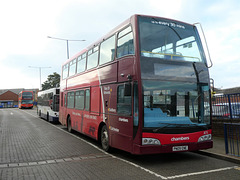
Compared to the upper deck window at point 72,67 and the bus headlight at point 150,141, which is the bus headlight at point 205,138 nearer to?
the bus headlight at point 150,141

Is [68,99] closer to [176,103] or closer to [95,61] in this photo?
[95,61]

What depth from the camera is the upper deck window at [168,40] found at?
20.6ft

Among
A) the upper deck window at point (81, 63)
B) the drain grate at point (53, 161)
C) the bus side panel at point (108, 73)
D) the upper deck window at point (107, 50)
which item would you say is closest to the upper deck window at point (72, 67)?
the upper deck window at point (81, 63)

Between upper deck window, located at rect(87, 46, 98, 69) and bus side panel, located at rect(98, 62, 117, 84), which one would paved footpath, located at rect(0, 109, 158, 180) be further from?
upper deck window, located at rect(87, 46, 98, 69)

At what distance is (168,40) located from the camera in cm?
668

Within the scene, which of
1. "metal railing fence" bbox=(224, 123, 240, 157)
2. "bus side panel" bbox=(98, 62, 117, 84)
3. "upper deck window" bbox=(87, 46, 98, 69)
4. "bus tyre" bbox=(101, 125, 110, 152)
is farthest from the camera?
"upper deck window" bbox=(87, 46, 98, 69)

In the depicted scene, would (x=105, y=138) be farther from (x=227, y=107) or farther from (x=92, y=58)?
(x=227, y=107)

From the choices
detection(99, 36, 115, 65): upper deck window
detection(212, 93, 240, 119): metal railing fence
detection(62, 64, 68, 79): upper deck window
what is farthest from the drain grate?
detection(62, 64, 68, 79): upper deck window

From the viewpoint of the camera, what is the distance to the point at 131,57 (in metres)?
6.29

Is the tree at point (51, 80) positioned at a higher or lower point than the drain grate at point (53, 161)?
higher

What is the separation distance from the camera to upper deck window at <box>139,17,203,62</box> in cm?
628

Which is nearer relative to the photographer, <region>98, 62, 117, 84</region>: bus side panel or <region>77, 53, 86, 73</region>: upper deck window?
<region>98, 62, 117, 84</region>: bus side panel

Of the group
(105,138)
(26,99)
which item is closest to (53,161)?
(105,138)

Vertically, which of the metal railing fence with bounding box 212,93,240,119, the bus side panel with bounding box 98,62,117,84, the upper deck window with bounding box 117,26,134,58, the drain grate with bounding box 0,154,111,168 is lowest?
the drain grate with bounding box 0,154,111,168
